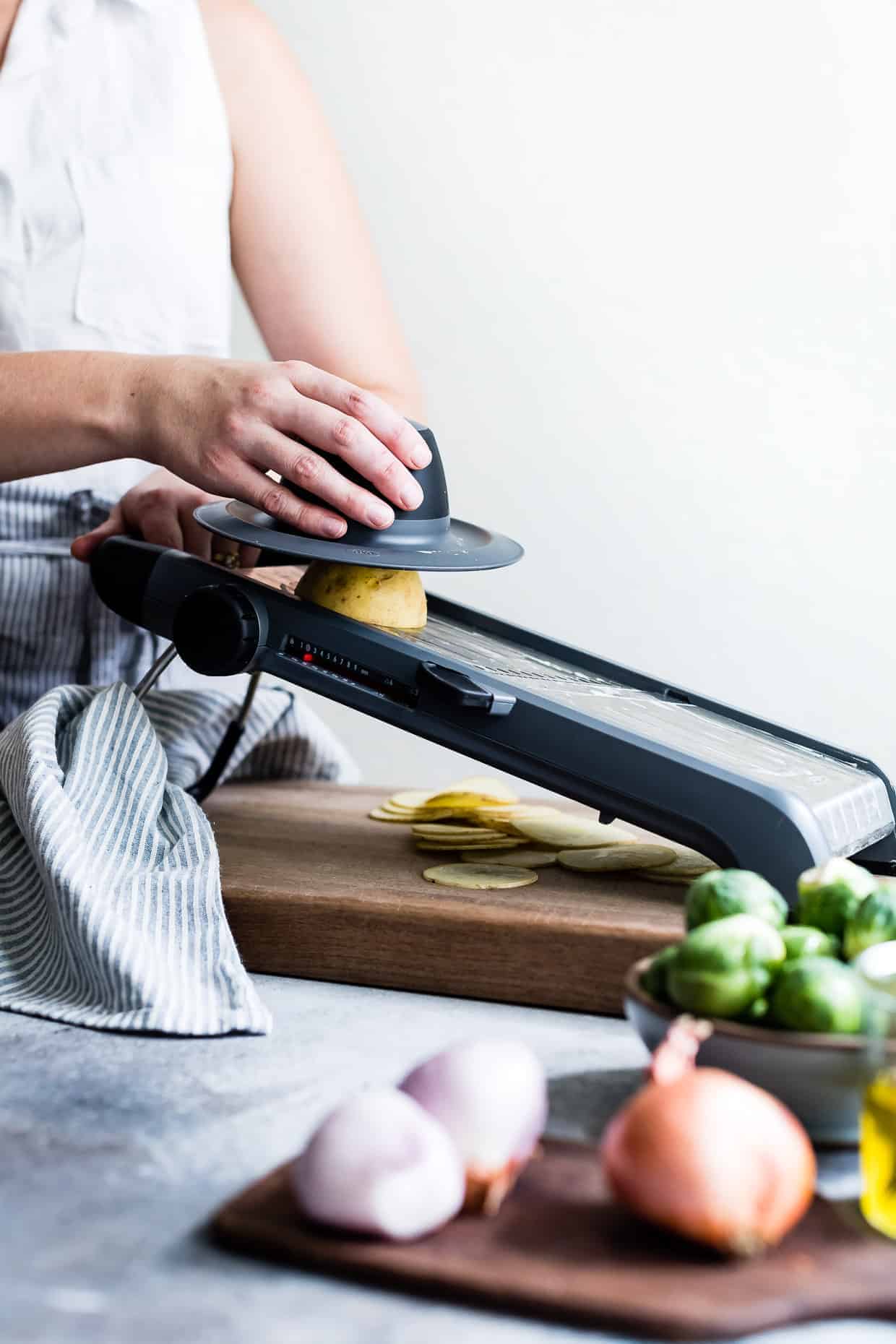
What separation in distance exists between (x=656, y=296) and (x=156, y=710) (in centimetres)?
143

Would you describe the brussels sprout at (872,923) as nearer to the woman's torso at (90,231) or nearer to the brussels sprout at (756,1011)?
the brussels sprout at (756,1011)

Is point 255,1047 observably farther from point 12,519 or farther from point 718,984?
point 12,519

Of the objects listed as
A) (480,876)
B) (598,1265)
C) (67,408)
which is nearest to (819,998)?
(598,1265)

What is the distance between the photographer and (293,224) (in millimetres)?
1464

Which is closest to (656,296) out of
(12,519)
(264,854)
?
(12,519)

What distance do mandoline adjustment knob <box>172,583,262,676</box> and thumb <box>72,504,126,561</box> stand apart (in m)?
0.20

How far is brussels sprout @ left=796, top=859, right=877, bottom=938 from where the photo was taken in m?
0.70

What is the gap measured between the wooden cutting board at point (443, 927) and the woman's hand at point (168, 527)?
0.97 ft

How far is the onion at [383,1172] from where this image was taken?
52 centimetres

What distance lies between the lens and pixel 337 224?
148 cm

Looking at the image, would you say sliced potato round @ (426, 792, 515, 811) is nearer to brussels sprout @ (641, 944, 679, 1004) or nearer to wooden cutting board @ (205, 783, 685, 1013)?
wooden cutting board @ (205, 783, 685, 1013)

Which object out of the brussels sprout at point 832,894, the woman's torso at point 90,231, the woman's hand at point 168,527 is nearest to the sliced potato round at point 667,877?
the brussels sprout at point 832,894

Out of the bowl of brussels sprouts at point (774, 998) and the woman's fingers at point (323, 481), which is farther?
the woman's fingers at point (323, 481)

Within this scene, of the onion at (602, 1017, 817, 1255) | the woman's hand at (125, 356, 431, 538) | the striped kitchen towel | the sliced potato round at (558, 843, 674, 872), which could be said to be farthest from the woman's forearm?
the onion at (602, 1017, 817, 1255)
